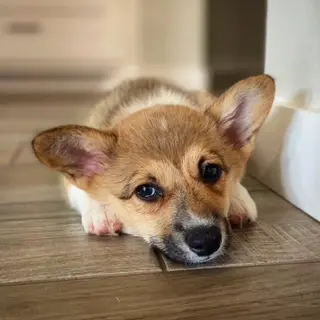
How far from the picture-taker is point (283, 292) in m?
1.16

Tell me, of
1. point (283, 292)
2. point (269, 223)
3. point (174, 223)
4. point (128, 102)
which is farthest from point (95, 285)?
point (128, 102)

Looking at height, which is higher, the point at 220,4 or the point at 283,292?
the point at 220,4

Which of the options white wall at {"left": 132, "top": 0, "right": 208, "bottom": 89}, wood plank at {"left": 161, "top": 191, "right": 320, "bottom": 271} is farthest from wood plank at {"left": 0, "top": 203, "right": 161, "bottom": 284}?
white wall at {"left": 132, "top": 0, "right": 208, "bottom": 89}

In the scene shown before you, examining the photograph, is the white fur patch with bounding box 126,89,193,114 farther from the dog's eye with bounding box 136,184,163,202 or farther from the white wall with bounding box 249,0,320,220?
the dog's eye with bounding box 136,184,163,202

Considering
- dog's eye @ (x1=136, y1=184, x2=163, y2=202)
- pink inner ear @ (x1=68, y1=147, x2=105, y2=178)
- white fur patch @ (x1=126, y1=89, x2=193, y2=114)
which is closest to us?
dog's eye @ (x1=136, y1=184, x2=163, y2=202)

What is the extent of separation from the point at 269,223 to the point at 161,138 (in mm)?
404

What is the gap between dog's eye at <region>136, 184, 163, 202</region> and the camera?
4.66 ft

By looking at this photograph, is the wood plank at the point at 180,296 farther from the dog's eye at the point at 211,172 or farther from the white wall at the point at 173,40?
the white wall at the point at 173,40

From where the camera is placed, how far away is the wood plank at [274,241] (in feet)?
4.39

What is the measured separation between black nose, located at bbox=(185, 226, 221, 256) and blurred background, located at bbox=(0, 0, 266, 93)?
322cm

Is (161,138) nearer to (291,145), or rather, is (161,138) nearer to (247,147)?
(247,147)

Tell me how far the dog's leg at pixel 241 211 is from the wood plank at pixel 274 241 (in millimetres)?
30

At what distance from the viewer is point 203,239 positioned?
1291mm

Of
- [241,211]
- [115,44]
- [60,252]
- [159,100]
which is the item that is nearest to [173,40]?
[115,44]
